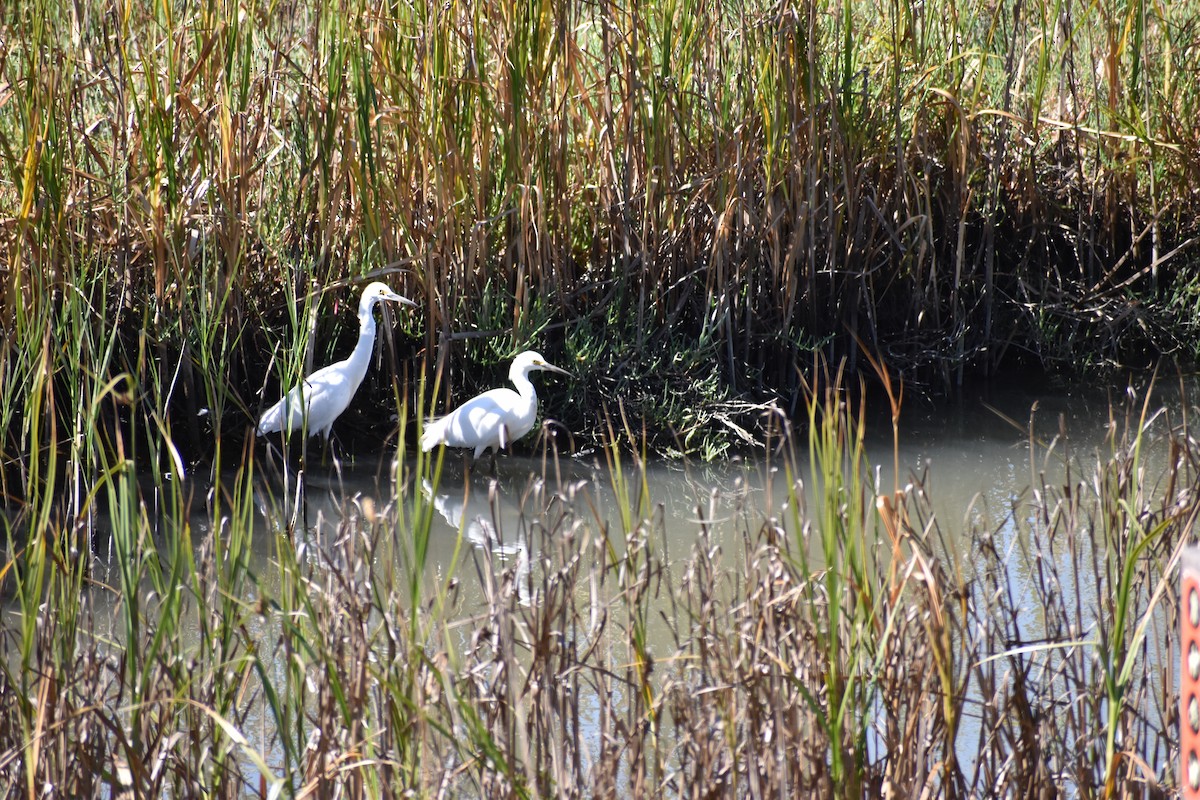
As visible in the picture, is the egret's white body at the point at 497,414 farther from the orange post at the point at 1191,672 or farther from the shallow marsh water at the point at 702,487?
the orange post at the point at 1191,672

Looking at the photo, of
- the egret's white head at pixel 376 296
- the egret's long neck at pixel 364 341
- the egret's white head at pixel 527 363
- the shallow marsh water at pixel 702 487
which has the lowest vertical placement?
the shallow marsh water at pixel 702 487

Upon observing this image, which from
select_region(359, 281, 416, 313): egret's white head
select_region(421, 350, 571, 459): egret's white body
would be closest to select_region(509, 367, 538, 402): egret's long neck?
select_region(421, 350, 571, 459): egret's white body

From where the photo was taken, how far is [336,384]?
346 cm

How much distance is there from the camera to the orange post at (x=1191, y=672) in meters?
0.75

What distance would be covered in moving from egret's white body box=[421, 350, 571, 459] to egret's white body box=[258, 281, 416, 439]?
0.26 meters

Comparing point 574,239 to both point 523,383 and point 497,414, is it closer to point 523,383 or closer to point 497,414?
point 523,383

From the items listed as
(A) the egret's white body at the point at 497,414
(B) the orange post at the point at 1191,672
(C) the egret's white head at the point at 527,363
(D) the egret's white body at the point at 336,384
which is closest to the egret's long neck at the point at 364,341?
(D) the egret's white body at the point at 336,384

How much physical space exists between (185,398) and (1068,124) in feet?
9.34

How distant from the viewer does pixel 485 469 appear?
3895mm

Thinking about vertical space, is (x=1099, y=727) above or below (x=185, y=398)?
below

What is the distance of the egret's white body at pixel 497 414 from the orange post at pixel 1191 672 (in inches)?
107

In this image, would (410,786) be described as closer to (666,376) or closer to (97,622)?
(97,622)

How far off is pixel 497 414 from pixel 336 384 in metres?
0.45

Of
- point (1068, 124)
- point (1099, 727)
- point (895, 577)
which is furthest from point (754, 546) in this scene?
point (1068, 124)
